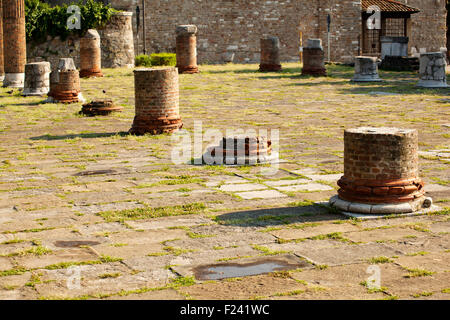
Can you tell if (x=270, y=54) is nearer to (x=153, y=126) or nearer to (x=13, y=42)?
(x=13, y=42)

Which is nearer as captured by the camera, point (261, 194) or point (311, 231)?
point (311, 231)

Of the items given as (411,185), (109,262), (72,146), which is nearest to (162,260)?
(109,262)

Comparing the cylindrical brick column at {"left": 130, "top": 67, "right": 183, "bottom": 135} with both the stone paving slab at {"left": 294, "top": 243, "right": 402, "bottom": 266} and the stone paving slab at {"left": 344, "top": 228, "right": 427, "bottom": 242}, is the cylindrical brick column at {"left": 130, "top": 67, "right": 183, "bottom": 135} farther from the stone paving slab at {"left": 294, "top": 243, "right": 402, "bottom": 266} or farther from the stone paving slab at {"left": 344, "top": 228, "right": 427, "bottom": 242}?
the stone paving slab at {"left": 294, "top": 243, "right": 402, "bottom": 266}

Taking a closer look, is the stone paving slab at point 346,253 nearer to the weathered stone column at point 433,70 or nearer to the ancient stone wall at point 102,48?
the weathered stone column at point 433,70

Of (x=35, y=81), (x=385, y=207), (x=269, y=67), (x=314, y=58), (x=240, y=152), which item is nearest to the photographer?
(x=385, y=207)

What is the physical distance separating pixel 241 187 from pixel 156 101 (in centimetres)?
368

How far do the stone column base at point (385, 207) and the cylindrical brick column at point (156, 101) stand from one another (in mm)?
4902

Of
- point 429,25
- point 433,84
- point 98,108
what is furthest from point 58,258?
point 429,25

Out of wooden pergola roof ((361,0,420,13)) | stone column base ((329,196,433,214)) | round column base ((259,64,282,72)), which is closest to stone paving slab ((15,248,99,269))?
stone column base ((329,196,433,214))

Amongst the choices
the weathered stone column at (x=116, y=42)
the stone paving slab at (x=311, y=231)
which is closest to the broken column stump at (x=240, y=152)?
the stone paving slab at (x=311, y=231)

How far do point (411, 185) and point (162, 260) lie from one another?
2.43 m

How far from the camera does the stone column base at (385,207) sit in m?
6.23

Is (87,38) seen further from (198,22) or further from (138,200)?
(138,200)

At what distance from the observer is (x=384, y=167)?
6258 mm
